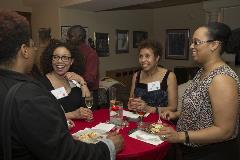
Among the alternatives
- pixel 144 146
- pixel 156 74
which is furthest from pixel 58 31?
pixel 144 146

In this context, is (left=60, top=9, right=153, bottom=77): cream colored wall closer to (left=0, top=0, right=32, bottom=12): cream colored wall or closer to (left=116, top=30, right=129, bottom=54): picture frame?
(left=116, top=30, right=129, bottom=54): picture frame

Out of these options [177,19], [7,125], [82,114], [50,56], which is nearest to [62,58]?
[50,56]

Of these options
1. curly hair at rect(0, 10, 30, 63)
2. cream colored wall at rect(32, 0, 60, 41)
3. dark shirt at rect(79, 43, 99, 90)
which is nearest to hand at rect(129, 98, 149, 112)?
dark shirt at rect(79, 43, 99, 90)

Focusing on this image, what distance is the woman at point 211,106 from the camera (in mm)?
1527

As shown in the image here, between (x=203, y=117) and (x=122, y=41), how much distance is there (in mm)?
5273

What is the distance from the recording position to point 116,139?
4.54ft

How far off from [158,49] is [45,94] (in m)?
1.87

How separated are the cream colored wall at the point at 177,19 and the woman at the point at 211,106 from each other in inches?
211

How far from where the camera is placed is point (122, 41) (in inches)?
267

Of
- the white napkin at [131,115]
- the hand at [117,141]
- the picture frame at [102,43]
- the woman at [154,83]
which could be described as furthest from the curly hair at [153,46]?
the picture frame at [102,43]

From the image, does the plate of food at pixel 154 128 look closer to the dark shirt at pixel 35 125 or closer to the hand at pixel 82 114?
the hand at pixel 82 114

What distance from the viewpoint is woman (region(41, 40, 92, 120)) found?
233 cm

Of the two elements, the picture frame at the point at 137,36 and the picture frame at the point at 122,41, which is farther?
the picture frame at the point at 137,36

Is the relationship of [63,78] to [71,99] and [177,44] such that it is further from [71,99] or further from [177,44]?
[177,44]
